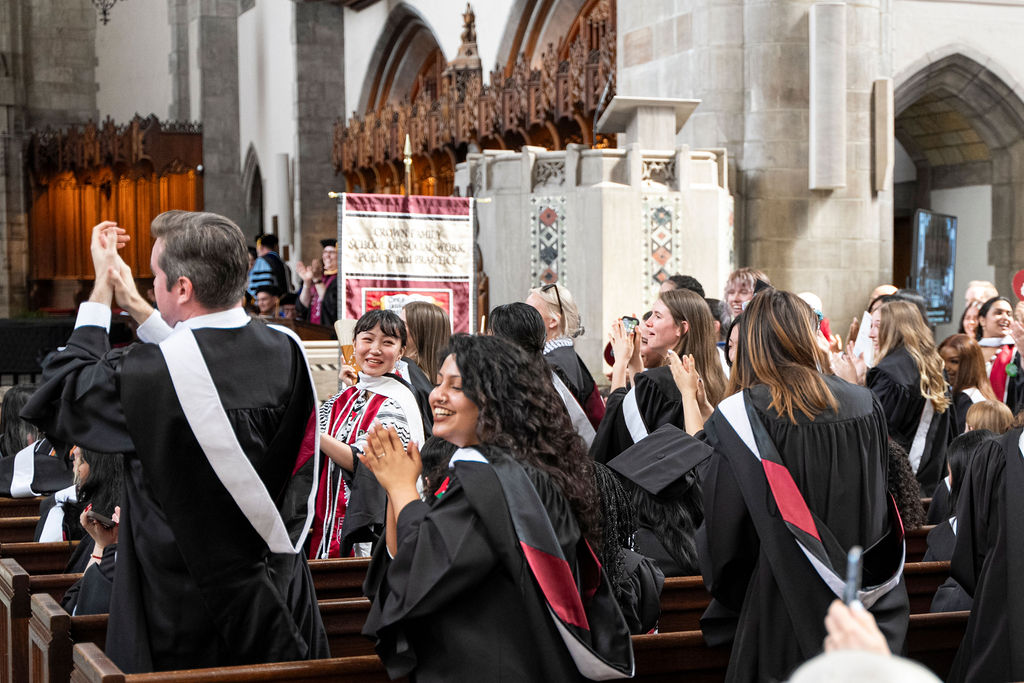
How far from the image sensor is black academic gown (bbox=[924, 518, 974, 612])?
3.65 meters

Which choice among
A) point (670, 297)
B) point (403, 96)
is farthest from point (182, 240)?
point (403, 96)

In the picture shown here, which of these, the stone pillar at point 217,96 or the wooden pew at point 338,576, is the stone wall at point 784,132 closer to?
the wooden pew at point 338,576

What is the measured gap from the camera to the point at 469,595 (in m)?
2.46

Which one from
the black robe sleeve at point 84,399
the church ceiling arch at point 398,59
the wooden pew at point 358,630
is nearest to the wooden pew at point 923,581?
the wooden pew at point 358,630

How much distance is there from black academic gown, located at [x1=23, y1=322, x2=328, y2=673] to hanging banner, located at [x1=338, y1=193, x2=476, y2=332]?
4.38 metres

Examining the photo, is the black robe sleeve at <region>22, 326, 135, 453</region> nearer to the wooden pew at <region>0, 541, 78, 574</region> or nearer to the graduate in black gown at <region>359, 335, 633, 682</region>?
the graduate in black gown at <region>359, 335, 633, 682</region>

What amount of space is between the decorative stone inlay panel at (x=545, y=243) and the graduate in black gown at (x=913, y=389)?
370 centimetres

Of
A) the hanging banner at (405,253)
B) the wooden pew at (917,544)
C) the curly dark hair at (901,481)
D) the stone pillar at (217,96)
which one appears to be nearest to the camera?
the curly dark hair at (901,481)

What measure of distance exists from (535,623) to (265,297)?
27.8ft

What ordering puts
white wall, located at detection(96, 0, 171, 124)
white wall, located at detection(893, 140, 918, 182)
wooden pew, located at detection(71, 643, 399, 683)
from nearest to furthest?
wooden pew, located at detection(71, 643, 399, 683) < white wall, located at detection(893, 140, 918, 182) < white wall, located at detection(96, 0, 171, 124)

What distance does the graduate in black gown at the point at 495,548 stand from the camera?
242cm

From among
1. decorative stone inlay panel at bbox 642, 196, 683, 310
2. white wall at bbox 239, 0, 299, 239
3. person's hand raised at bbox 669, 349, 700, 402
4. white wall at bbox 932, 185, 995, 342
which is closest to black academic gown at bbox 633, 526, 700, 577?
person's hand raised at bbox 669, 349, 700, 402

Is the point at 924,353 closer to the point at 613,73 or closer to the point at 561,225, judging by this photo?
the point at 561,225

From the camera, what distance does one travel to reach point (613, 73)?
11.9 meters
